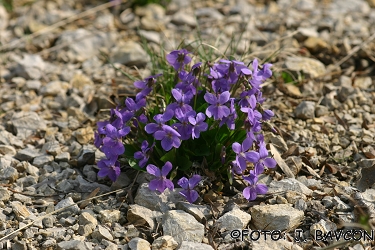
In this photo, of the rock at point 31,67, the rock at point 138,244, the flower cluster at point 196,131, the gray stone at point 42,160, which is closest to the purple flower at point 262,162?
the flower cluster at point 196,131

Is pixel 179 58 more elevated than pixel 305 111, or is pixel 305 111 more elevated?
pixel 179 58

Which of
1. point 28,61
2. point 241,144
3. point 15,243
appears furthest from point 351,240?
point 28,61

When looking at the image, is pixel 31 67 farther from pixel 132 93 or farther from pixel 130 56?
pixel 132 93

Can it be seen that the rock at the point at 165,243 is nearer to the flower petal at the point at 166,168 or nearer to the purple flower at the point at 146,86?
the flower petal at the point at 166,168

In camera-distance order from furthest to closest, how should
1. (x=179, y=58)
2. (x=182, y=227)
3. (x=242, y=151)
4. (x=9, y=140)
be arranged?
(x=9, y=140) → (x=179, y=58) → (x=242, y=151) → (x=182, y=227)

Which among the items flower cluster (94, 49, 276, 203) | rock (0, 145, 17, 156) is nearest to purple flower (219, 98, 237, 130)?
flower cluster (94, 49, 276, 203)

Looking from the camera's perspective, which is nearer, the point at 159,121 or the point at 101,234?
the point at 101,234

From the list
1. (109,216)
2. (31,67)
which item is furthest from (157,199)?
(31,67)

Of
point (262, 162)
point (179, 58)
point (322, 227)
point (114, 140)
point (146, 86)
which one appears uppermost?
point (179, 58)
